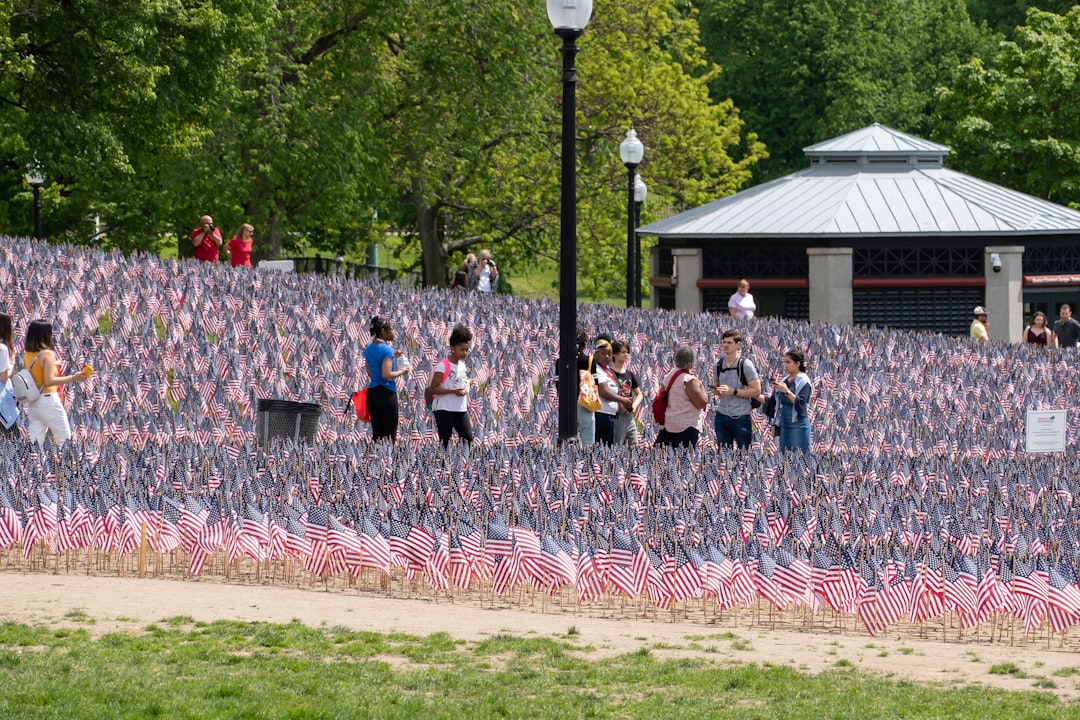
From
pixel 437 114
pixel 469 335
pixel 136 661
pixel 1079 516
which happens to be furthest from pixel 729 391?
pixel 437 114

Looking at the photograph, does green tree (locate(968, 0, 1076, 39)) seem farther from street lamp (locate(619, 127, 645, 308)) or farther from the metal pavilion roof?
street lamp (locate(619, 127, 645, 308))

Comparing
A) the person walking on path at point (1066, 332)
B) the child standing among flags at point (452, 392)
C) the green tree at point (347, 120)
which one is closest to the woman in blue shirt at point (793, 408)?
the child standing among flags at point (452, 392)

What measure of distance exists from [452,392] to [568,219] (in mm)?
2058

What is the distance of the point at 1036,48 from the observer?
57.0 m

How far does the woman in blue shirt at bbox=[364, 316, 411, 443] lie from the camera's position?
16.2 m

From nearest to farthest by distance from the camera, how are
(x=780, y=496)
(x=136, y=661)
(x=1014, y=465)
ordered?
(x=136, y=661) < (x=780, y=496) < (x=1014, y=465)

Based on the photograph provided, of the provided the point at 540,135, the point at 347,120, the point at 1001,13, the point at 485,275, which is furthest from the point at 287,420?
the point at 1001,13

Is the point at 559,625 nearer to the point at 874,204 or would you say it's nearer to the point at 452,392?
the point at 452,392

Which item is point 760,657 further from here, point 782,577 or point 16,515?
point 16,515

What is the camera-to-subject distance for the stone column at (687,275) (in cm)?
4269

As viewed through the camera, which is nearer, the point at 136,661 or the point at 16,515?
the point at 136,661

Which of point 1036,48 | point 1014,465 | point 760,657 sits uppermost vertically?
point 1036,48

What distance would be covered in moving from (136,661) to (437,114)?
34677 millimetres

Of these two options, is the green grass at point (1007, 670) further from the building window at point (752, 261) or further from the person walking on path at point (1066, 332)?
the building window at point (752, 261)
